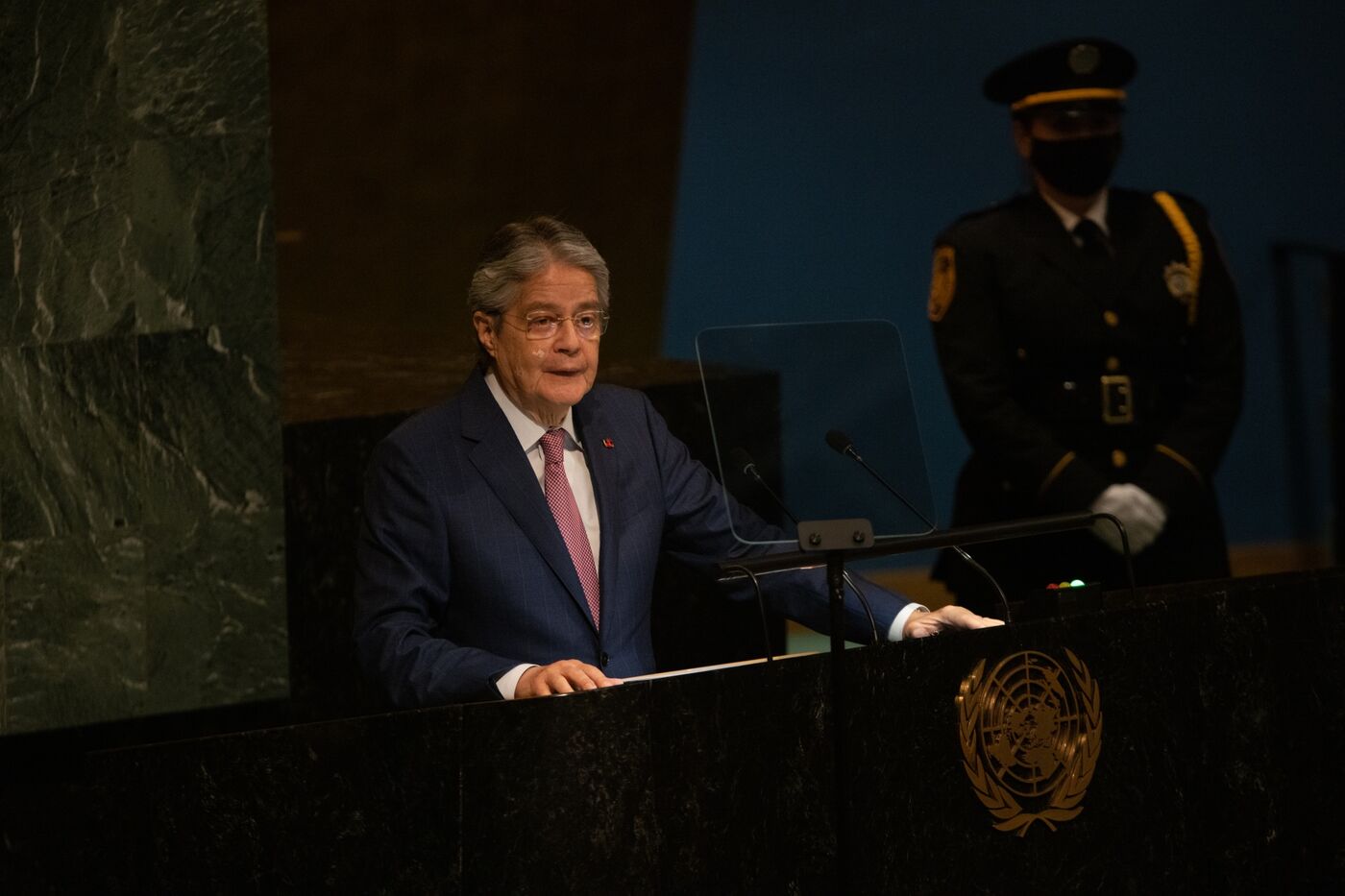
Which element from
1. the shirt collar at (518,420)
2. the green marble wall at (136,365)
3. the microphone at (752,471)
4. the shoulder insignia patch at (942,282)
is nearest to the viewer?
the microphone at (752,471)

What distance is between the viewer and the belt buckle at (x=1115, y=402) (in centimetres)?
416

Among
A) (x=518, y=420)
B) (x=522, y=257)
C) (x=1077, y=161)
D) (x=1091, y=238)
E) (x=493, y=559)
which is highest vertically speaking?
(x=1077, y=161)

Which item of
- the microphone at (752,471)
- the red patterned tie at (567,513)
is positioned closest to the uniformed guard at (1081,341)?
the red patterned tie at (567,513)

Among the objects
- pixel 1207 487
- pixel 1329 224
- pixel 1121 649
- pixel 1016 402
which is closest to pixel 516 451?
pixel 1121 649

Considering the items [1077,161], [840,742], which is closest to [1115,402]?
[1077,161]

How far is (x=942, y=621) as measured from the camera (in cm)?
277

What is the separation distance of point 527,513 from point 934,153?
4007mm

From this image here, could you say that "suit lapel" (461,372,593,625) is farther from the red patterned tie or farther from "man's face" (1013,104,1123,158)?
"man's face" (1013,104,1123,158)

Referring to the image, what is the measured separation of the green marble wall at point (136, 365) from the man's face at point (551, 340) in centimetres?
112

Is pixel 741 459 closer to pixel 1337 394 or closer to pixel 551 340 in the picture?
pixel 551 340

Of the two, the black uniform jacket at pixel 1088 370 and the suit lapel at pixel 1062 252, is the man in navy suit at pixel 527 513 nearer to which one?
the black uniform jacket at pixel 1088 370

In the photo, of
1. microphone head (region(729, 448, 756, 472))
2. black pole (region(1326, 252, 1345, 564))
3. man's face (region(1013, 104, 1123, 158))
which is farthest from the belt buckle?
black pole (region(1326, 252, 1345, 564))

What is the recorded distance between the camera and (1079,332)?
4.16 meters

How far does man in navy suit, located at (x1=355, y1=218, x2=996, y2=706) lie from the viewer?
2828 millimetres
